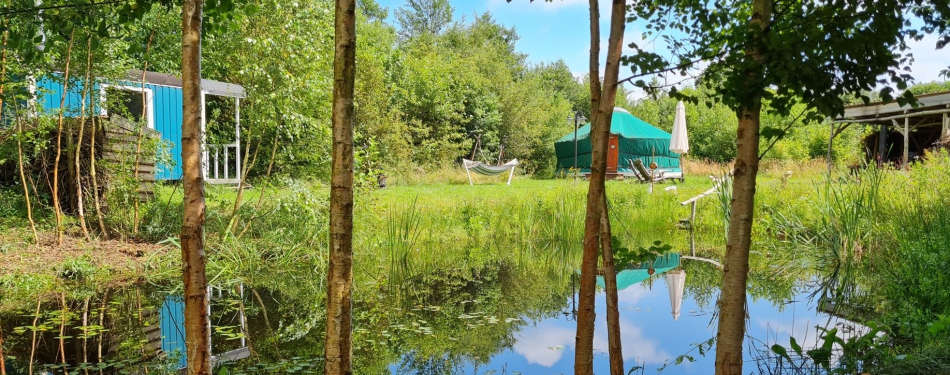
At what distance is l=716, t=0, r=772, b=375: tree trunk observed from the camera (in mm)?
2102

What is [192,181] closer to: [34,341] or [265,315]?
[34,341]

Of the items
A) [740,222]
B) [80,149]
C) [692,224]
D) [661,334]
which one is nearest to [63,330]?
[80,149]

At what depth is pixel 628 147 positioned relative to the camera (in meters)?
20.7

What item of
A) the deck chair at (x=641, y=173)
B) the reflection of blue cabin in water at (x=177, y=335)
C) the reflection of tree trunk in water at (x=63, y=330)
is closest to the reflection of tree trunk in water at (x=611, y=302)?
the reflection of blue cabin in water at (x=177, y=335)

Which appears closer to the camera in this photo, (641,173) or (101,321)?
(101,321)

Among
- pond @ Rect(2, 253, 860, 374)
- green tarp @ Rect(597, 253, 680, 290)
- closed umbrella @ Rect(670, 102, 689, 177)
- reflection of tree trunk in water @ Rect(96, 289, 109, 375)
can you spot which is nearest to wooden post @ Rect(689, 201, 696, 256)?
green tarp @ Rect(597, 253, 680, 290)

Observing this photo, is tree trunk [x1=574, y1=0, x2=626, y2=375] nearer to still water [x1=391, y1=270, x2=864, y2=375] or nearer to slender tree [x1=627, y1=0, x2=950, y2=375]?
slender tree [x1=627, y1=0, x2=950, y2=375]

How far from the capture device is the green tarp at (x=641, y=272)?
22.0 ft

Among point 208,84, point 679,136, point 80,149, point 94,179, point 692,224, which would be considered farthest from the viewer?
point 679,136

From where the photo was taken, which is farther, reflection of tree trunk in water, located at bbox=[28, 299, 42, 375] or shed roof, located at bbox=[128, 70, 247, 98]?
shed roof, located at bbox=[128, 70, 247, 98]

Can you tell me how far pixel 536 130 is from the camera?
22266 millimetres

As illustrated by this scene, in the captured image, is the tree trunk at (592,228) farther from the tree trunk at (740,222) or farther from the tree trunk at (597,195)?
the tree trunk at (740,222)

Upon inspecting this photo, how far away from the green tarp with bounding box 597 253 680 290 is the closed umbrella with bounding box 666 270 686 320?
0.70ft

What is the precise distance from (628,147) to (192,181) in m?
19.4
